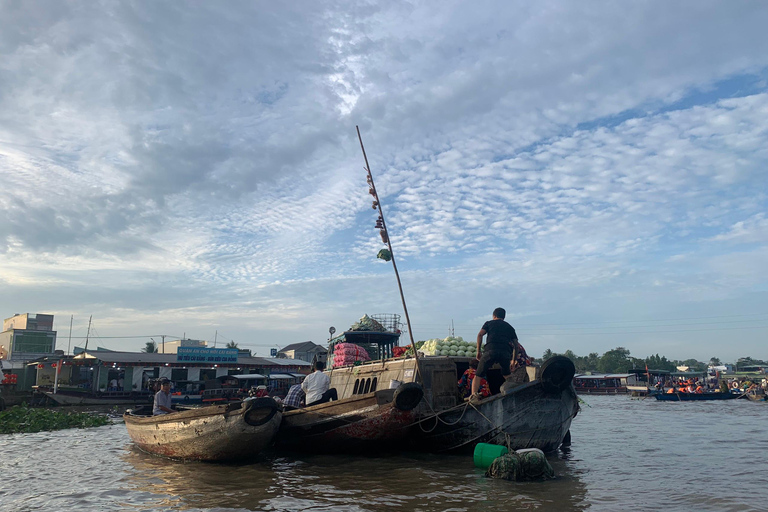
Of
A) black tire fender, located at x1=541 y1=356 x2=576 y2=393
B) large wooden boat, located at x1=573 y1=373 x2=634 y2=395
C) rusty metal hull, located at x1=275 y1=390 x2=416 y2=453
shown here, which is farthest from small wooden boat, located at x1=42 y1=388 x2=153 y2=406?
large wooden boat, located at x1=573 y1=373 x2=634 y2=395

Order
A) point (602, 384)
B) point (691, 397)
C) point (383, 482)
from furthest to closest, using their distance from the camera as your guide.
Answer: point (602, 384) → point (691, 397) → point (383, 482)

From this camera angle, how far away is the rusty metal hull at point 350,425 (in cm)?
1009

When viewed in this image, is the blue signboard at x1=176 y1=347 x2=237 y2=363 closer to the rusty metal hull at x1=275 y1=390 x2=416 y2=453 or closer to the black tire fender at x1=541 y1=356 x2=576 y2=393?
the rusty metal hull at x1=275 y1=390 x2=416 y2=453

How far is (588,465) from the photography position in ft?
34.3

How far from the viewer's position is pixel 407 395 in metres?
9.77

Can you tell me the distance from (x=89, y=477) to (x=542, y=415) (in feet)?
29.1

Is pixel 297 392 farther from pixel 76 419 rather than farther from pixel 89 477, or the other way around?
pixel 76 419

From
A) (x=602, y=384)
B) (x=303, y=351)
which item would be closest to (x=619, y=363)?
(x=602, y=384)

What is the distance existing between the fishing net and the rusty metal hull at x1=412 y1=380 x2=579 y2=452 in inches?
45.3

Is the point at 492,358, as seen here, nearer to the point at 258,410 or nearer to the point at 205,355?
the point at 258,410

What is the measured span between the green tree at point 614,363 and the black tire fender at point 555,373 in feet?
312

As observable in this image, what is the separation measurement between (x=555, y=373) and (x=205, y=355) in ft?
111

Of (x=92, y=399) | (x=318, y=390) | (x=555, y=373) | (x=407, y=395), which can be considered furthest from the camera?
(x=92, y=399)

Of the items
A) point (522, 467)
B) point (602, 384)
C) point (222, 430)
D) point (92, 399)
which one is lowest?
point (602, 384)
